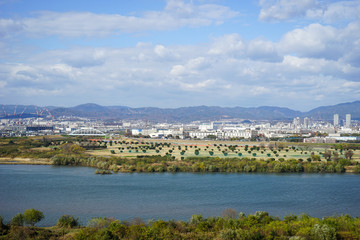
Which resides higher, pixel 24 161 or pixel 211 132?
pixel 211 132

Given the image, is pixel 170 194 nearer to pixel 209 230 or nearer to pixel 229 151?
pixel 209 230

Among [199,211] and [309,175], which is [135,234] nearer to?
[199,211]

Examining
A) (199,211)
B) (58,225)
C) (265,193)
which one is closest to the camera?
(58,225)

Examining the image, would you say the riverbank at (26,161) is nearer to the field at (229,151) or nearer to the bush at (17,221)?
the field at (229,151)

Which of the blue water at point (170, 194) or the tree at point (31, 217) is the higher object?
the tree at point (31, 217)

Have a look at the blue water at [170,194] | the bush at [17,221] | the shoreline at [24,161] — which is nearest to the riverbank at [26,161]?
the shoreline at [24,161]

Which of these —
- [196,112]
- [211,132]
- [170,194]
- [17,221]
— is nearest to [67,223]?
[17,221]

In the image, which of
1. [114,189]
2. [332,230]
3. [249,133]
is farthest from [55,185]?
[249,133]

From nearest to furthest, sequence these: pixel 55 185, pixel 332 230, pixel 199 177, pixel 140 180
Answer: pixel 332 230, pixel 55 185, pixel 140 180, pixel 199 177

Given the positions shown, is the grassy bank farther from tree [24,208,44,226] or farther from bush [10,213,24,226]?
tree [24,208,44,226]
